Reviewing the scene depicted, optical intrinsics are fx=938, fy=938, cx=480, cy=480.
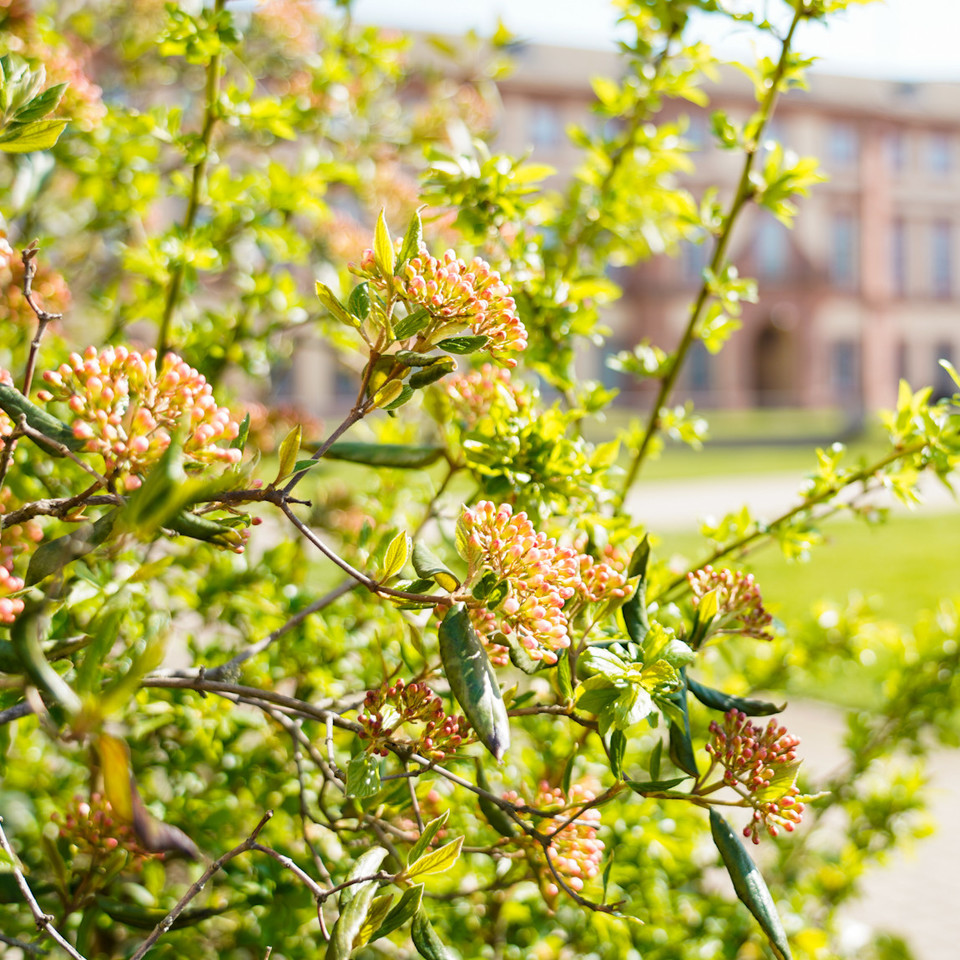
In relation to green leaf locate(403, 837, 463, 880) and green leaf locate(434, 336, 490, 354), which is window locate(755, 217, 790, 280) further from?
green leaf locate(403, 837, 463, 880)

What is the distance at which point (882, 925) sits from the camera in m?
3.31

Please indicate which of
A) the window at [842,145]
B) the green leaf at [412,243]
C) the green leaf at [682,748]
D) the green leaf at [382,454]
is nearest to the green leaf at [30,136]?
the green leaf at [412,243]

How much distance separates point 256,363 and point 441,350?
1326 mm

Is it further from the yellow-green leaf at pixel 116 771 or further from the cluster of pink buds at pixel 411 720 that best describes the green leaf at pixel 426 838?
the yellow-green leaf at pixel 116 771

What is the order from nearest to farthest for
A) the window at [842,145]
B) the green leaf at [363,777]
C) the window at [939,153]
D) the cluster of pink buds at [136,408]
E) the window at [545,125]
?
the cluster of pink buds at [136,408] → the green leaf at [363,777] → the window at [545,125] → the window at [842,145] → the window at [939,153]

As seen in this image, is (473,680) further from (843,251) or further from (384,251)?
(843,251)

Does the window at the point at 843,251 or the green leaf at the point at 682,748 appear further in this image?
the window at the point at 843,251

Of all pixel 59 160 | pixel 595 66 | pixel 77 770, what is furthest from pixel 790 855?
pixel 595 66

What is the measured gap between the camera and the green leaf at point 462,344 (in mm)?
840

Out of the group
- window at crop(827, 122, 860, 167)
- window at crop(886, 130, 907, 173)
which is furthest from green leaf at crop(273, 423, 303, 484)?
window at crop(886, 130, 907, 173)

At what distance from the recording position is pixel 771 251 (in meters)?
29.1

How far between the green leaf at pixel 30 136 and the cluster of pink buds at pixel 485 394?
0.51 meters

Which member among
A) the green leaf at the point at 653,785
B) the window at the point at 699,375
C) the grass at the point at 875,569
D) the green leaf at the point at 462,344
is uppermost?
the window at the point at 699,375

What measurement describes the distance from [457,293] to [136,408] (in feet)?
0.95
